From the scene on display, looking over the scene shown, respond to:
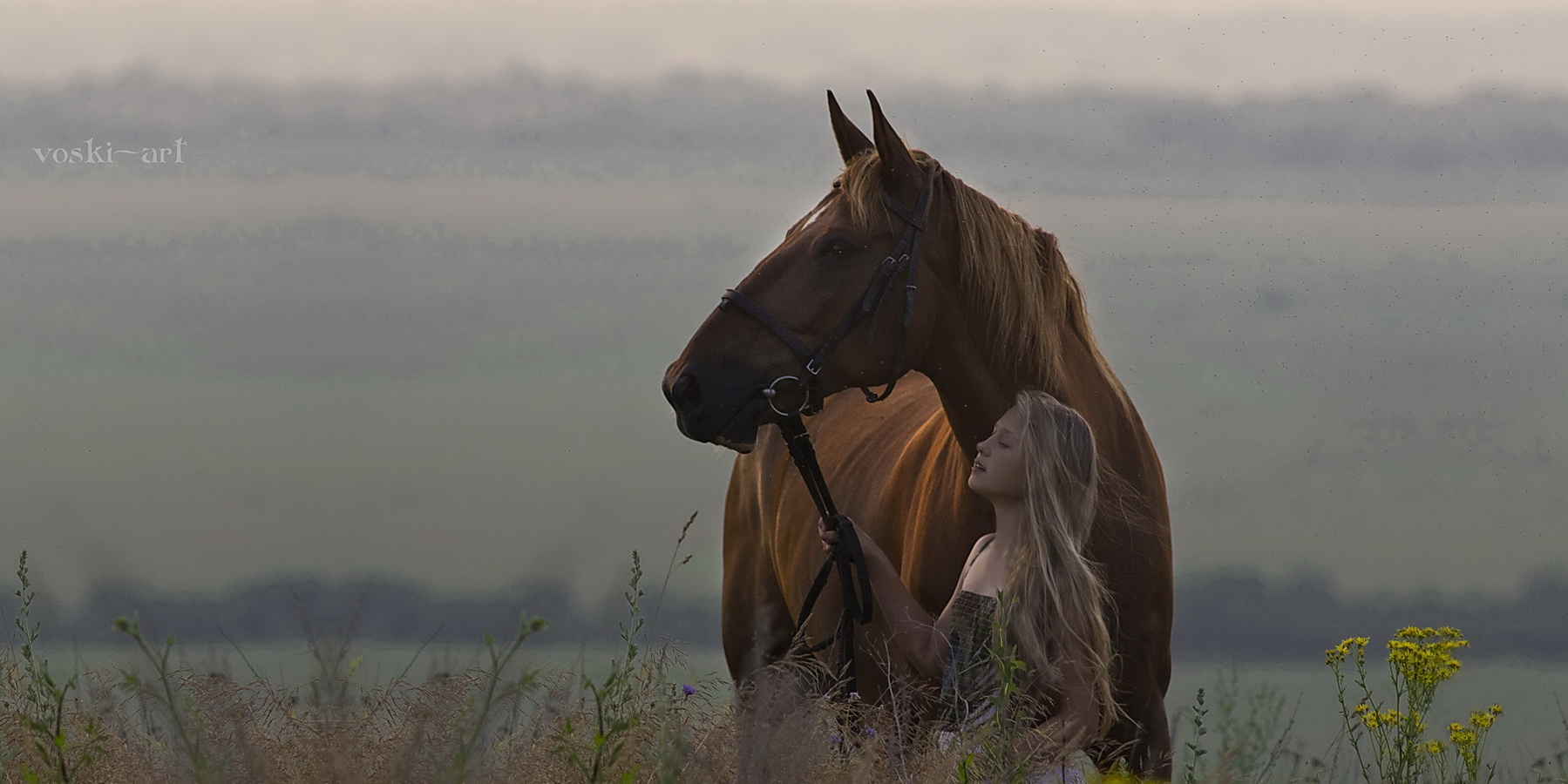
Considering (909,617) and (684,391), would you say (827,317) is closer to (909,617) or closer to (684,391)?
(684,391)

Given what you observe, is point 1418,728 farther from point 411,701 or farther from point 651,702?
point 411,701

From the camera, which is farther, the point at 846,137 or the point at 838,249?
the point at 846,137

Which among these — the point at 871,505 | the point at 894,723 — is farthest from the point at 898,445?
the point at 894,723

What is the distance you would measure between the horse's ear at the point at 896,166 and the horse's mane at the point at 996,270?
0.03 metres

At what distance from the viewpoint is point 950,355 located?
4.42 meters

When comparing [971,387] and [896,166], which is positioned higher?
[896,166]

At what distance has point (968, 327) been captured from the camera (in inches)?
174

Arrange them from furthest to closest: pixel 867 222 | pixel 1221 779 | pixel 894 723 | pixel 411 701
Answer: pixel 867 222 < pixel 894 723 < pixel 411 701 < pixel 1221 779

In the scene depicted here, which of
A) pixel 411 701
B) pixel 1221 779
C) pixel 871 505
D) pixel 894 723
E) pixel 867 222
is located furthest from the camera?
pixel 871 505

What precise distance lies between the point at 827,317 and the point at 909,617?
0.88 meters

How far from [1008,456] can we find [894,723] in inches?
30.3

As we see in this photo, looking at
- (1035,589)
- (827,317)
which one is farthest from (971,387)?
(1035,589)

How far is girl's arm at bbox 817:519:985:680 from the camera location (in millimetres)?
3990

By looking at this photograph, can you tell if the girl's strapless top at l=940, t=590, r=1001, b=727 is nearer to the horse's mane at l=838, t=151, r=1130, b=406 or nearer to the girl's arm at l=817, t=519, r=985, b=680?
the girl's arm at l=817, t=519, r=985, b=680
